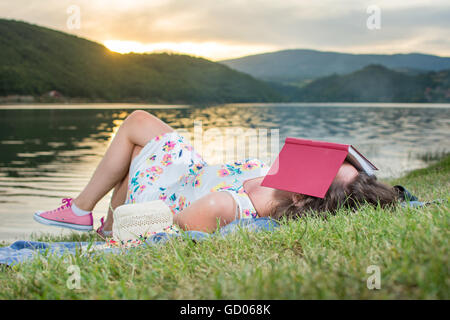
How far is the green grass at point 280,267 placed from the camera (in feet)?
4.42

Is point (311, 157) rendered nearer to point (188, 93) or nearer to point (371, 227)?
point (371, 227)

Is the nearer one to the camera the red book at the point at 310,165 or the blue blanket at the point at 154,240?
A: the blue blanket at the point at 154,240

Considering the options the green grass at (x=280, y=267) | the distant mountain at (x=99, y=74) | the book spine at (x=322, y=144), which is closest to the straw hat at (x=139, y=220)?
the green grass at (x=280, y=267)

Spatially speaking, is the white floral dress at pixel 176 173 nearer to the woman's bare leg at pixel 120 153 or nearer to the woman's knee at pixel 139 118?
the woman's bare leg at pixel 120 153

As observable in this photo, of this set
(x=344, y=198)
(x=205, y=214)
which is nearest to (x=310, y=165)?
(x=344, y=198)

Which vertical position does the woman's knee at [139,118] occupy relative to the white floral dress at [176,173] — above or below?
above

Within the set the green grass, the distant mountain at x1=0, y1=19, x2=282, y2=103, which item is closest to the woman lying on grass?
the green grass

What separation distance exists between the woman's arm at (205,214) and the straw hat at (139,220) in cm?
9

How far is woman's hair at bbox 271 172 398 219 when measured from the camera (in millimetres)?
2568

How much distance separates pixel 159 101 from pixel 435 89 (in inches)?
2326

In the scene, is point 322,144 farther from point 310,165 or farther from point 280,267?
point 280,267

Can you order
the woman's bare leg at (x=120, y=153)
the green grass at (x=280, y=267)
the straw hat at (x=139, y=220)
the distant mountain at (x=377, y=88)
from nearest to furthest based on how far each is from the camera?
the green grass at (x=280, y=267) → the straw hat at (x=139, y=220) → the woman's bare leg at (x=120, y=153) → the distant mountain at (x=377, y=88)

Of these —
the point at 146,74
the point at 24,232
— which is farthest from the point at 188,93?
the point at 24,232

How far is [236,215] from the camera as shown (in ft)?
8.54
